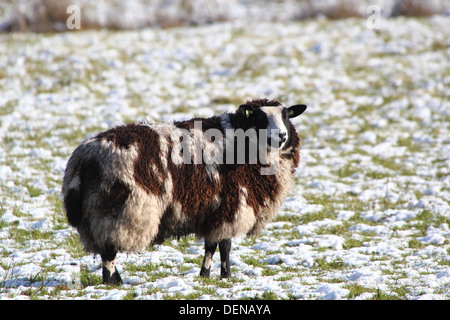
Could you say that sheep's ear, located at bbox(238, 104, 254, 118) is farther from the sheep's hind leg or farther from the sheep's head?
the sheep's hind leg

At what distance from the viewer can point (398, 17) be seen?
23.5 m

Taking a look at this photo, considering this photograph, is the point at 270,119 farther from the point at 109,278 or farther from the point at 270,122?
the point at 109,278

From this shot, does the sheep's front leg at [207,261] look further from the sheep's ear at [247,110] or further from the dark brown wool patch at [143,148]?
the sheep's ear at [247,110]

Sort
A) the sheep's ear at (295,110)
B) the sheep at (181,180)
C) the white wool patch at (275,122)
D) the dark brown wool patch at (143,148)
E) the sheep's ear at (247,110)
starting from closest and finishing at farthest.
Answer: the sheep at (181,180), the dark brown wool patch at (143,148), the white wool patch at (275,122), the sheep's ear at (247,110), the sheep's ear at (295,110)

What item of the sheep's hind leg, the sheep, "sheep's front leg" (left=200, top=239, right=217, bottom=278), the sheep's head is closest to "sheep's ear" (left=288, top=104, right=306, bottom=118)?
the sheep

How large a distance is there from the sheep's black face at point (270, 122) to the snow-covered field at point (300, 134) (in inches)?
68.5

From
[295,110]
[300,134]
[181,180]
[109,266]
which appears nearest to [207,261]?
[181,180]

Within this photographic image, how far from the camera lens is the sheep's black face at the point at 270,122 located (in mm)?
6617

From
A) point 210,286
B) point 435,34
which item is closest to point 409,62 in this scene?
point 435,34

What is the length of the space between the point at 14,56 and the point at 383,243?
557 inches

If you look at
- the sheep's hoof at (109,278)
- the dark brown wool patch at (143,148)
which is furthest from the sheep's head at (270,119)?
the sheep's hoof at (109,278)

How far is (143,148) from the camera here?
19.6 ft

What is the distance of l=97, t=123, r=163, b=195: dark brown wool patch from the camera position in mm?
5855

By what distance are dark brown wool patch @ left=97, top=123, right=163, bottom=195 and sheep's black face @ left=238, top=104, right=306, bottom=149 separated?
136 cm
